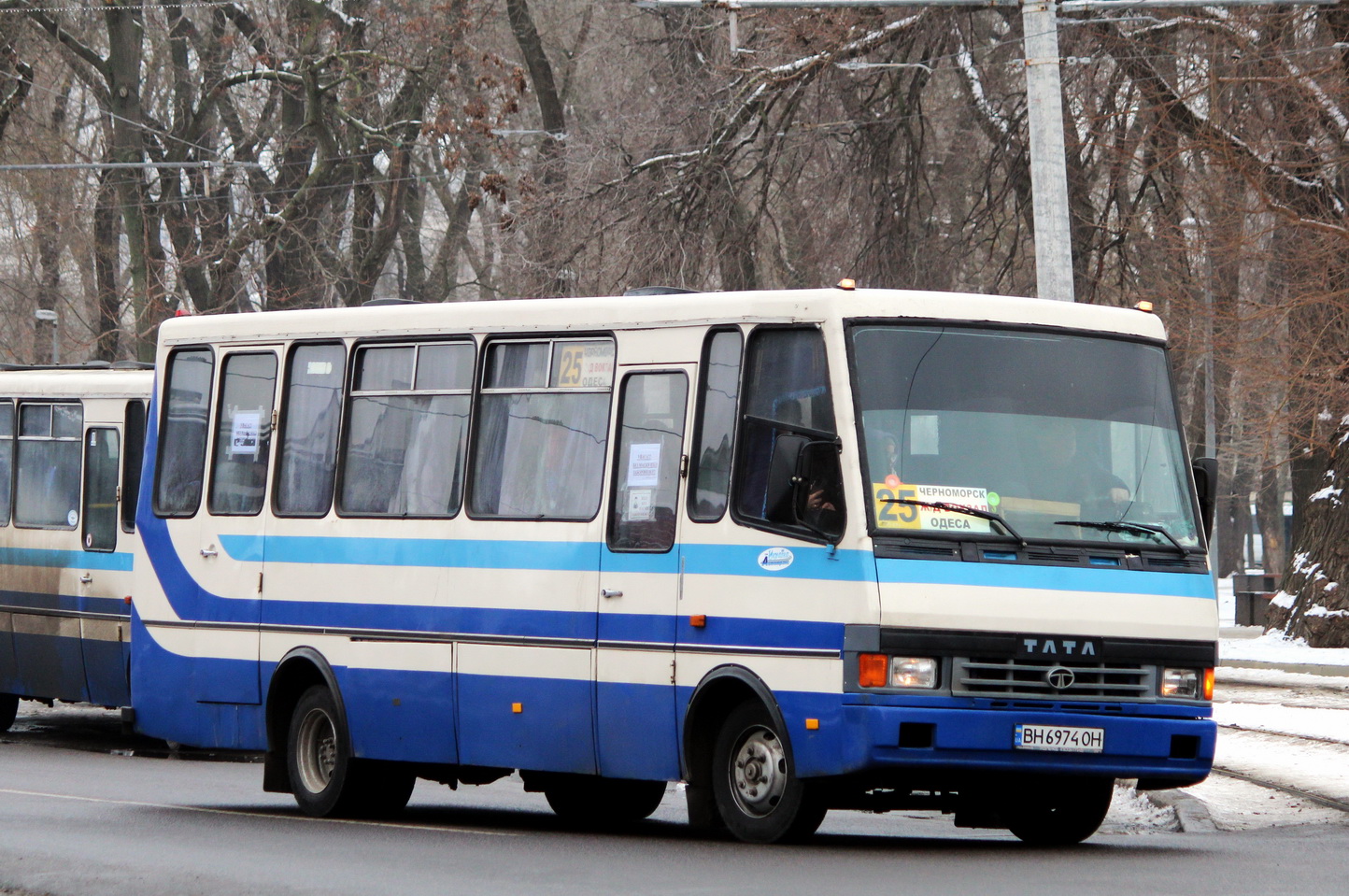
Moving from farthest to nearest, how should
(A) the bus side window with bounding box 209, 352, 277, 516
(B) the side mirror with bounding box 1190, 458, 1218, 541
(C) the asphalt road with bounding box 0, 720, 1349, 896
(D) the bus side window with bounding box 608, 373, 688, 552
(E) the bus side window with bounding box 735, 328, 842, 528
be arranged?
1. (A) the bus side window with bounding box 209, 352, 277, 516
2. (B) the side mirror with bounding box 1190, 458, 1218, 541
3. (D) the bus side window with bounding box 608, 373, 688, 552
4. (E) the bus side window with bounding box 735, 328, 842, 528
5. (C) the asphalt road with bounding box 0, 720, 1349, 896

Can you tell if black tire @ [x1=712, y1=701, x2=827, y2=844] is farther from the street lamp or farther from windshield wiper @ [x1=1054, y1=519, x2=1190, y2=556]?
the street lamp

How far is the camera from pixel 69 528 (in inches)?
770

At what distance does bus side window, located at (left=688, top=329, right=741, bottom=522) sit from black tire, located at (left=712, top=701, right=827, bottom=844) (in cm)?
100

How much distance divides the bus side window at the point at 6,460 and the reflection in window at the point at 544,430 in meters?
9.28

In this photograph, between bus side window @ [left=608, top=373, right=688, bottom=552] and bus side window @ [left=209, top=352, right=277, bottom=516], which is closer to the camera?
bus side window @ [left=608, top=373, right=688, bottom=552]

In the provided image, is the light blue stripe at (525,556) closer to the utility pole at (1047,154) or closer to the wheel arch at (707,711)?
the wheel arch at (707,711)

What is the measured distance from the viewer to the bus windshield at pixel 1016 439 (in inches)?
412

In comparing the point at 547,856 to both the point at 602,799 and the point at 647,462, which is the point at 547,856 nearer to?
the point at 647,462

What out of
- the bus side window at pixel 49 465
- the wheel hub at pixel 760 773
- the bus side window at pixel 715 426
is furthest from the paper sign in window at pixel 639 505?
the bus side window at pixel 49 465

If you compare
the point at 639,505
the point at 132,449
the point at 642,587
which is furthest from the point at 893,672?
the point at 132,449

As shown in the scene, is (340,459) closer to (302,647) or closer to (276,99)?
(302,647)

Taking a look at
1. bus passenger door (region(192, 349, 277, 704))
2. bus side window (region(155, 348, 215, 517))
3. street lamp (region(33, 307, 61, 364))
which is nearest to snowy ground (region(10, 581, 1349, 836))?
bus passenger door (region(192, 349, 277, 704))

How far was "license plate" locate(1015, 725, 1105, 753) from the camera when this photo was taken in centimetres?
1023

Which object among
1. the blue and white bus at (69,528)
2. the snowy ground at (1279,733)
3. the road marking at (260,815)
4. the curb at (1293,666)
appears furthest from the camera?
the curb at (1293,666)
